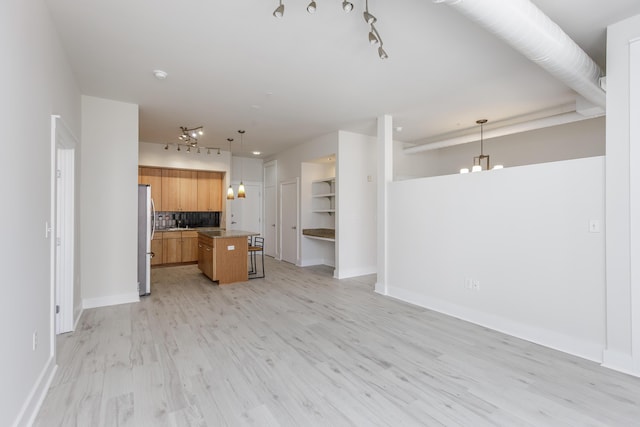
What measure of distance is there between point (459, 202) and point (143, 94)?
14.5 ft

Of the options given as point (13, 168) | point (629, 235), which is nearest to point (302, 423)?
point (13, 168)

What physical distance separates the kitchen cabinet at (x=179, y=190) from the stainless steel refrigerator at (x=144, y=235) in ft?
8.99

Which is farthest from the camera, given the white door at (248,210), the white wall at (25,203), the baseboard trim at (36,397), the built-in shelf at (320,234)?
the white door at (248,210)

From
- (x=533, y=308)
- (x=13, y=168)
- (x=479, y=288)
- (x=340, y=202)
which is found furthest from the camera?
(x=340, y=202)

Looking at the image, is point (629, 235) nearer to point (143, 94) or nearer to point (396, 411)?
point (396, 411)

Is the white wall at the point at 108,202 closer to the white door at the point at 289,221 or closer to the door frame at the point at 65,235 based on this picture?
the door frame at the point at 65,235

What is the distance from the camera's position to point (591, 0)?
7.80ft

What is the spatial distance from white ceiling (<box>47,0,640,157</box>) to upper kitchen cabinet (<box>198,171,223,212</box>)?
2643mm

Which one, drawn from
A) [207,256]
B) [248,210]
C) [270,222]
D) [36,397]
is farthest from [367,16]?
[248,210]

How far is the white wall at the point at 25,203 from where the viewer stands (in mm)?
1675

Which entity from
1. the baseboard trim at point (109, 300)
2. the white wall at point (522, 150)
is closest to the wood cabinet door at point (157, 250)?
the baseboard trim at point (109, 300)

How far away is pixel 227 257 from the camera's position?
18.5 ft

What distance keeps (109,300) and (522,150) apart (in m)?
7.54

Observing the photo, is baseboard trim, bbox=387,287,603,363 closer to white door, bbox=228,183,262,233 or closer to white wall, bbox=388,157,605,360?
white wall, bbox=388,157,605,360
